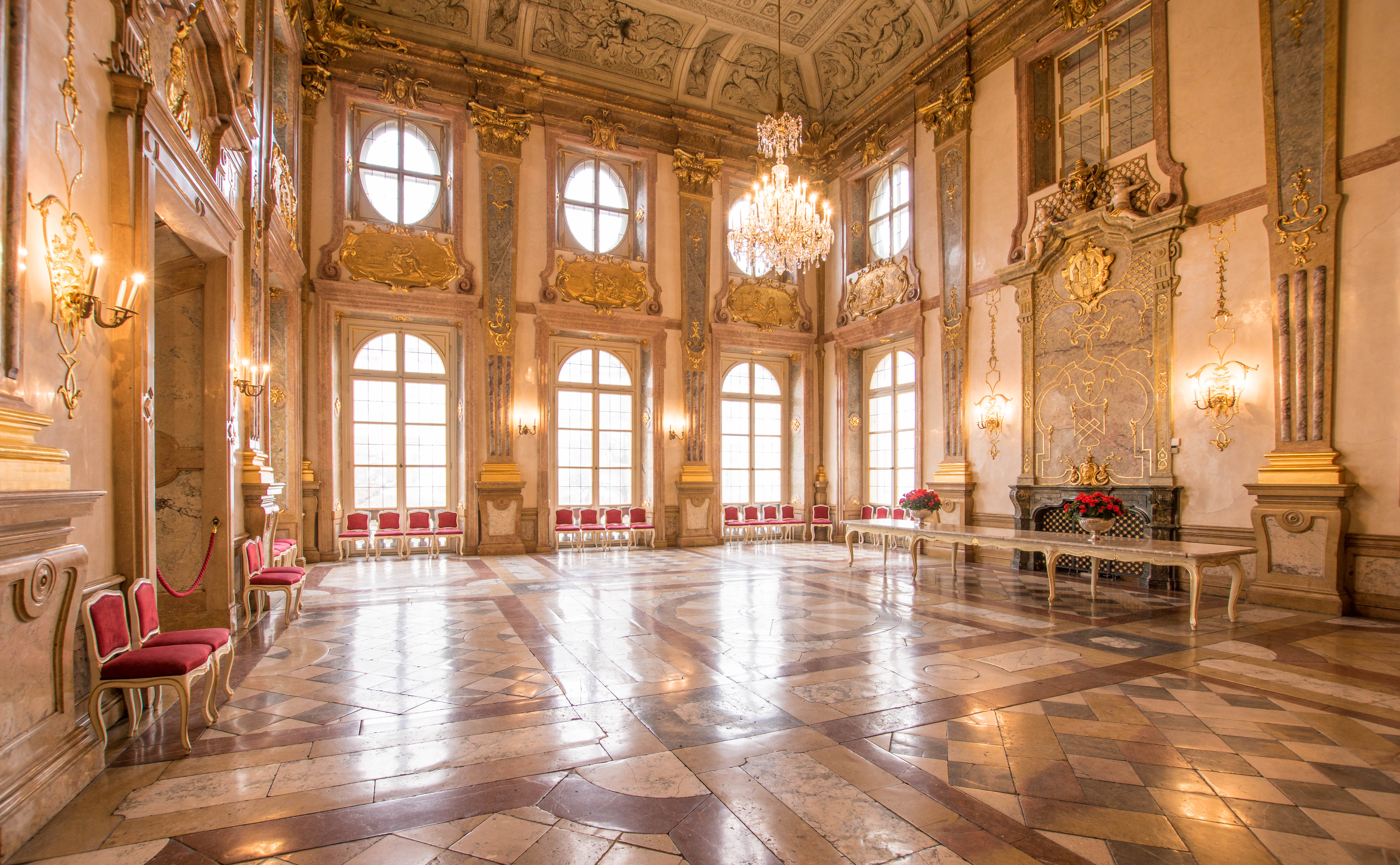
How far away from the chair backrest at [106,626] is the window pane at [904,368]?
33.9 ft

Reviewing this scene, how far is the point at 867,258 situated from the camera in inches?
483

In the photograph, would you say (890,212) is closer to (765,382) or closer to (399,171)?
(765,382)

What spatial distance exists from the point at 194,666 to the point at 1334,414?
852 cm

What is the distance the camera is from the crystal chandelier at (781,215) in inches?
328

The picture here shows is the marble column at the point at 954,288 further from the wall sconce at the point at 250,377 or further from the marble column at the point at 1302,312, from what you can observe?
the wall sconce at the point at 250,377

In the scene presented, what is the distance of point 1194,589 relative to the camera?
5312 millimetres

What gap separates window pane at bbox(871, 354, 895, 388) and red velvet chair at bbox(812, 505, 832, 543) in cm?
237

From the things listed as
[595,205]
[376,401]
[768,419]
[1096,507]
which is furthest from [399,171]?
[1096,507]

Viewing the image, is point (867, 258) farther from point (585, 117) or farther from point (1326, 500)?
point (1326, 500)

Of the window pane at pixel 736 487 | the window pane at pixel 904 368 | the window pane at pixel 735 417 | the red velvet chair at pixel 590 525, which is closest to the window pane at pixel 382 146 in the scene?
the red velvet chair at pixel 590 525

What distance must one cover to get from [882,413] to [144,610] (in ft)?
34.9

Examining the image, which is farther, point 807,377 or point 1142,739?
point 807,377

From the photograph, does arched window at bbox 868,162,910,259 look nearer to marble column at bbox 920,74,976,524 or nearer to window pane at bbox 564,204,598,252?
marble column at bbox 920,74,976,524

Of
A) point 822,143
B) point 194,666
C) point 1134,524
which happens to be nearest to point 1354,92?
point 1134,524
